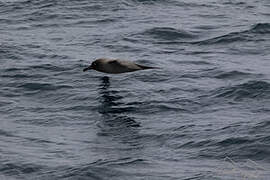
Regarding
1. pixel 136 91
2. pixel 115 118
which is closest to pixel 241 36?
pixel 136 91

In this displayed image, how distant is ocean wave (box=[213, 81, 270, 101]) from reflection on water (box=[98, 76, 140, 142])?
187 cm

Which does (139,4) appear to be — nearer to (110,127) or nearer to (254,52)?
(254,52)

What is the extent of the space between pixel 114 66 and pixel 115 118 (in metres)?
2.25

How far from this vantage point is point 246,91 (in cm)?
1658

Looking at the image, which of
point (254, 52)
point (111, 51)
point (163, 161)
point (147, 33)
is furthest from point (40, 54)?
point (163, 161)

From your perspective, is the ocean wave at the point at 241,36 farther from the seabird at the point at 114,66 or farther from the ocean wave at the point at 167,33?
the seabird at the point at 114,66

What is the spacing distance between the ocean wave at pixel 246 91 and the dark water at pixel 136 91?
19 millimetres

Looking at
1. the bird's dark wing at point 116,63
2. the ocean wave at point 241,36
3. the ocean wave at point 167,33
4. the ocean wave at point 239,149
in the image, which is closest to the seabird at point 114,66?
the bird's dark wing at point 116,63

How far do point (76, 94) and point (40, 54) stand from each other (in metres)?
3.53

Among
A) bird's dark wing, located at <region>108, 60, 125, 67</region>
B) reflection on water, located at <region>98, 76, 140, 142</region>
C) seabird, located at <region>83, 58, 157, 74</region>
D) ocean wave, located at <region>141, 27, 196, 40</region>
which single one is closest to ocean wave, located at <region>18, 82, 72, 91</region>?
seabird, located at <region>83, 58, 157, 74</region>

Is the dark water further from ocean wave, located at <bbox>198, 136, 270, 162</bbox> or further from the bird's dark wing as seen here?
the bird's dark wing

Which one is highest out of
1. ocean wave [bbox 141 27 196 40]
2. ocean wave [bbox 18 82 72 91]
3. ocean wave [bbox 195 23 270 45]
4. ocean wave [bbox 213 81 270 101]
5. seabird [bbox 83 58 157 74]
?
seabird [bbox 83 58 157 74]

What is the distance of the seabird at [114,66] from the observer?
57.6 ft

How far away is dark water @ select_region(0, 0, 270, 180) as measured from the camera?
1298cm
